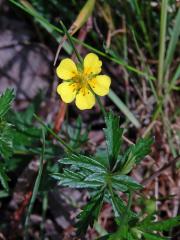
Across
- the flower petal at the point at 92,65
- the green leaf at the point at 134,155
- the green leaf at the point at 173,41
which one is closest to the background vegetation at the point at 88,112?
the green leaf at the point at 173,41

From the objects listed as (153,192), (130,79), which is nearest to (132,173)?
(153,192)

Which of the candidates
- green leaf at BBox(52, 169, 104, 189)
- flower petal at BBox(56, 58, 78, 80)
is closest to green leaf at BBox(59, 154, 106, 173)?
green leaf at BBox(52, 169, 104, 189)

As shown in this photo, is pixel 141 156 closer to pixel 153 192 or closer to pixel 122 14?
pixel 153 192

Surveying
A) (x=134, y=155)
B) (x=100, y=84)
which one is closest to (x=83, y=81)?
(x=100, y=84)

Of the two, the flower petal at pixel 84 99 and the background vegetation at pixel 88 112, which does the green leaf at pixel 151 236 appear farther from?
the flower petal at pixel 84 99

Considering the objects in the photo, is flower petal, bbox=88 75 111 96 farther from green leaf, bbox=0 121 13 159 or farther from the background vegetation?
green leaf, bbox=0 121 13 159

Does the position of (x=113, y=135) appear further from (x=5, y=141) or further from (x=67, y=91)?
(x=5, y=141)
